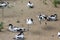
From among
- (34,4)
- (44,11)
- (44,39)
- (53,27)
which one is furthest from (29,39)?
(34,4)

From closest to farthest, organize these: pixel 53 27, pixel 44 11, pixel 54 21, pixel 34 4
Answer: pixel 53 27 < pixel 54 21 < pixel 44 11 < pixel 34 4

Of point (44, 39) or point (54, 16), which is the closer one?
point (44, 39)

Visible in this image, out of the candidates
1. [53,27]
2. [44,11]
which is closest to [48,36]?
[53,27]

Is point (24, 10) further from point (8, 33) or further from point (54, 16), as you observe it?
point (8, 33)

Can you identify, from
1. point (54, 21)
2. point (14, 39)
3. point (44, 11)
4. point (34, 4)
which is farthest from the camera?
point (34, 4)

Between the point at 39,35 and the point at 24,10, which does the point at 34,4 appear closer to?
the point at 24,10

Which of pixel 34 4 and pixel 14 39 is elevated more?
pixel 34 4
